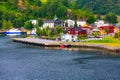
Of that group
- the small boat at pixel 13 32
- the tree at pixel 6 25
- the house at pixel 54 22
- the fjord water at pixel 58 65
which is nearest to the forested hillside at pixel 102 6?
the house at pixel 54 22

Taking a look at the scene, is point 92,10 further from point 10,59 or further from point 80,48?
point 10,59

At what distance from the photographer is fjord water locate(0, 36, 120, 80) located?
47312 mm

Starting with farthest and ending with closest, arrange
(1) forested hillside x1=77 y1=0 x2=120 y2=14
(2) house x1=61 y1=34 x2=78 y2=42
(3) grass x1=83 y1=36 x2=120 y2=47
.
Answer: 1. (1) forested hillside x1=77 y1=0 x2=120 y2=14
2. (2) house x1=61 y1=34 x2=78 y2=42
3. (3) grass x1=83 y1=36 x2=120 y2=47

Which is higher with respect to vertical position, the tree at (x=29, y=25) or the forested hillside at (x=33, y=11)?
the forested hillside at (x=33, y=11)

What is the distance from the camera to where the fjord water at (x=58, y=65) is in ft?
155

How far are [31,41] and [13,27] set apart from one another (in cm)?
4867

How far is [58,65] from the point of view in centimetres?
5569

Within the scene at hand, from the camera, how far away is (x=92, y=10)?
533 feet

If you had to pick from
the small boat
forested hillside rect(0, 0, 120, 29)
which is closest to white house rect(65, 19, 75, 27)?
forested hillside rect(0, 0, 120, 29)

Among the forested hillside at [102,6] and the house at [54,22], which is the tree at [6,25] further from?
the forested hillside at [102,6]

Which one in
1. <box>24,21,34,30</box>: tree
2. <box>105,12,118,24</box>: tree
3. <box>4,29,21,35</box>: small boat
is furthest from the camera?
<box>105,12,118,24</box>: tree

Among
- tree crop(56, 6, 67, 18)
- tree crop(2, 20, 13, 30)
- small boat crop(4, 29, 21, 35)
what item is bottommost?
small boat crop(4, 29, 21, 35)

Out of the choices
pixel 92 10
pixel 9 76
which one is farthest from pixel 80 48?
pixel 92 10

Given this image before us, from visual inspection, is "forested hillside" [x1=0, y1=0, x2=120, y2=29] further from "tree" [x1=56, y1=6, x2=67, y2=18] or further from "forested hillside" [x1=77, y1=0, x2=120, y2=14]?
"forested hillside" [x1=77, y1=0, x2=120, y2=14]
